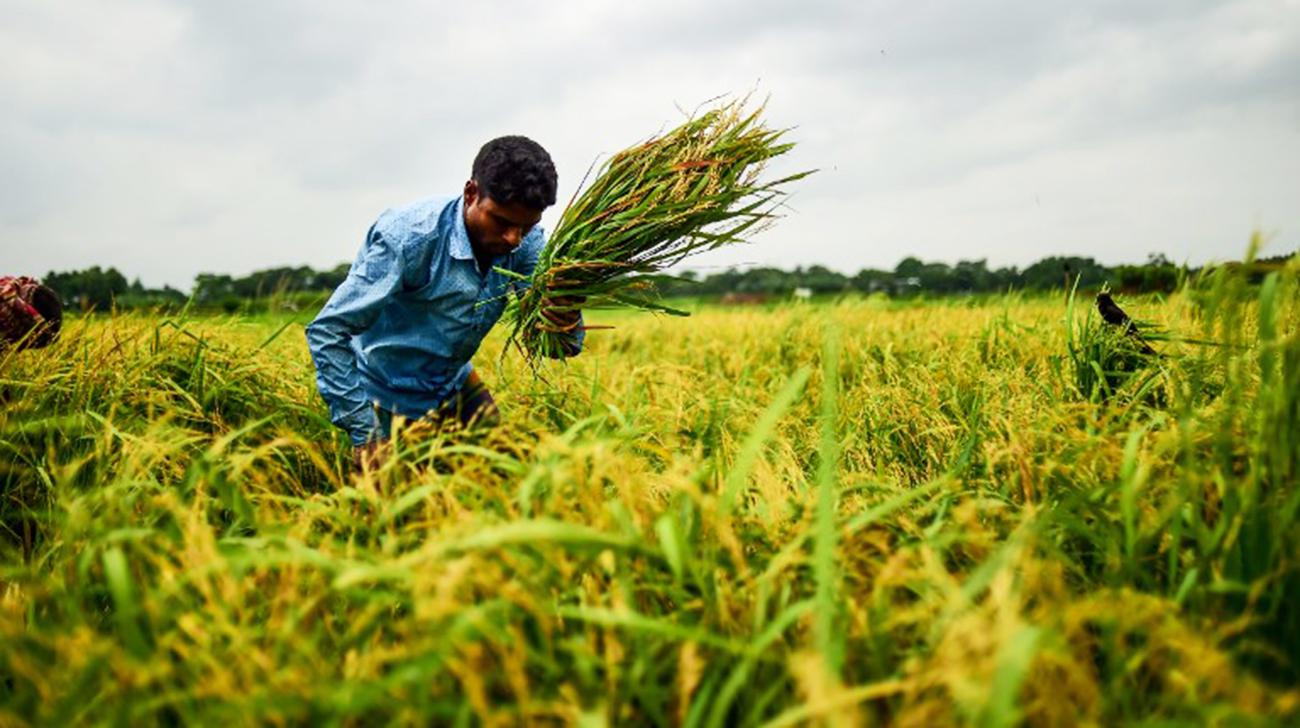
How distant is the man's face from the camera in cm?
194

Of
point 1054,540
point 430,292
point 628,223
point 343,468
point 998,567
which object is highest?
point 628,223

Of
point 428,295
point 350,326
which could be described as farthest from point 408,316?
point 350,326

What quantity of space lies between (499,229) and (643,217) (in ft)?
1.42

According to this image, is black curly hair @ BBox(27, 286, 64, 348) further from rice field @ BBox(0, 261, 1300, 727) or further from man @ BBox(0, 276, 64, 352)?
rice field @ BBox(0, 261, 1300, 727)

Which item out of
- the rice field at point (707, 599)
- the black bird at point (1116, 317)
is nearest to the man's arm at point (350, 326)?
the rice field at point (707, 599)

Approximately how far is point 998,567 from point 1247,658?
491mm

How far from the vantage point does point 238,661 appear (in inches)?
37.5

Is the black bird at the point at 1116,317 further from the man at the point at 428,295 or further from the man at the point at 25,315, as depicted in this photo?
the man at the point at 25,315

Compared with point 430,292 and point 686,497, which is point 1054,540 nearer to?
point 686,497

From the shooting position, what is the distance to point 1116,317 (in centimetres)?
238

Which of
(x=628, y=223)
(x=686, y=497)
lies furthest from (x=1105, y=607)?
(x=628, y=223)

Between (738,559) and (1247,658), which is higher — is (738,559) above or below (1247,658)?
above

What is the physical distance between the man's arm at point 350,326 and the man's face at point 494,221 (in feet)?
0.80

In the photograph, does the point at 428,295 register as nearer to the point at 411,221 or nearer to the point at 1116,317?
A: the point at 411,221
